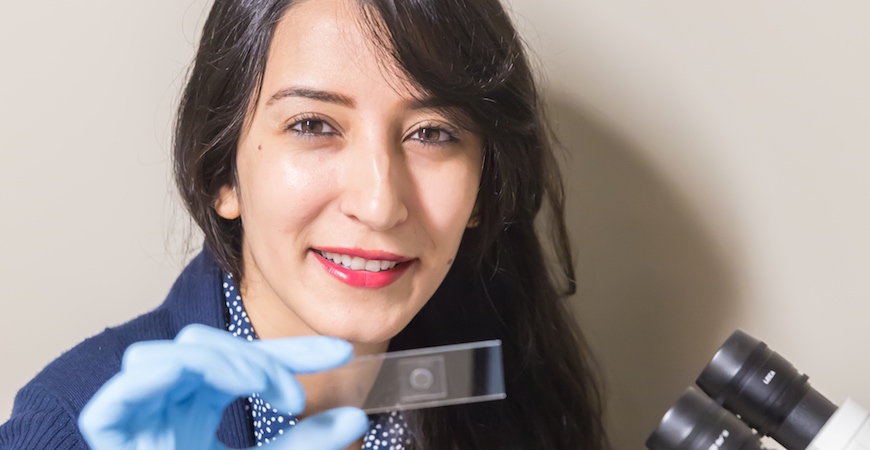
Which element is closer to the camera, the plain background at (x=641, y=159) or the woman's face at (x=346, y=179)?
the woman's face at (x=346, y=179)

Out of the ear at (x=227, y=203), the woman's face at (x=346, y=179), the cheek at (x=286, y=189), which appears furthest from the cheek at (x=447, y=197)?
the ear at (x=227, y=203)

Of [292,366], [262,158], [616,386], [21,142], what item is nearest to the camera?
[292,366]

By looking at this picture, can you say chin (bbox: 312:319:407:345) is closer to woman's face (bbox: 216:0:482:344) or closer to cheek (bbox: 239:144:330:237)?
woman's face (bbox: 216:0:482:344)

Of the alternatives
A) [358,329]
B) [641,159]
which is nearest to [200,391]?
[358,329]

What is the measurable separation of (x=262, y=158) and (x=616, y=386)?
66 centimetres

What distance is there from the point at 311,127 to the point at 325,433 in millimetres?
294

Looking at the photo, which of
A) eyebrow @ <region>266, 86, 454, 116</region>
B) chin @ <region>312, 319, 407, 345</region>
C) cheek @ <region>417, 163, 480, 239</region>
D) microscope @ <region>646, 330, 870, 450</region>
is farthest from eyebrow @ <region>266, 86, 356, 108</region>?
microscope @ <region>646, 330, 870, 450</region>

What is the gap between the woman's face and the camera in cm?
79

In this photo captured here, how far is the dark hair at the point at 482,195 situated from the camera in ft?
2.71

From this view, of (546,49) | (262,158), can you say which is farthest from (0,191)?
(546,49)

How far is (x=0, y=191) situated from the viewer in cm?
98

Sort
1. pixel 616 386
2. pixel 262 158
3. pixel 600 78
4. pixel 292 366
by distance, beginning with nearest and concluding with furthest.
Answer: pixel 292 366 < pixel 262 158 < pixel 600 78 < pixel 616 386

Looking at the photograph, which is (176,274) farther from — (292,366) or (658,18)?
(658,18)

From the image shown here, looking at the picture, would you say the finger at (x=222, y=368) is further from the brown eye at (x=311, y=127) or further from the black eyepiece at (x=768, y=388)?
the black eyepiece at (x=768, y=388)
